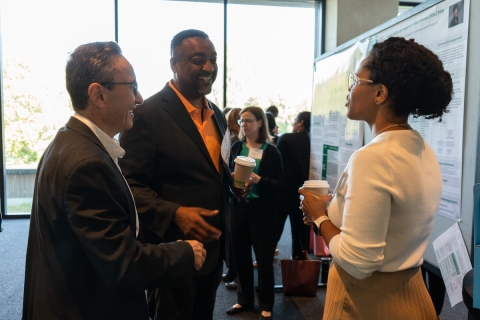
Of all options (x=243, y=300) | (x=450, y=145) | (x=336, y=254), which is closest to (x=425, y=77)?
(x=336, y=254)

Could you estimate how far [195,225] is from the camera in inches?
59.8

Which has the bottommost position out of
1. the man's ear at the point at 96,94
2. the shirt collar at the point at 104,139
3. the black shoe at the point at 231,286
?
the black shoe at the point at 231,286

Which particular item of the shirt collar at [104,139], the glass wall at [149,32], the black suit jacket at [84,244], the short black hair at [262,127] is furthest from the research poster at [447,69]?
the glass wall at [149,32]

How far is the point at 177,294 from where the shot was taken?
5.34 ft

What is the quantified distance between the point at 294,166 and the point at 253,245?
1098 millimetres

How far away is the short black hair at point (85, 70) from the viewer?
111 cm

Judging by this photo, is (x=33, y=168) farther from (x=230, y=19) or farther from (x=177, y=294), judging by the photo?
(x=177, y=294)

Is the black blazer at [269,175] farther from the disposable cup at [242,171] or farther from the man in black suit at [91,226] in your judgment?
the man in black suit at [91,226]

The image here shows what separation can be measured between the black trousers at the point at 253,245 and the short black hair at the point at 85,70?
1.99 m

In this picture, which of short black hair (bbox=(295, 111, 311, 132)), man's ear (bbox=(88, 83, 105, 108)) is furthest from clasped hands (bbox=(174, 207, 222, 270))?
short black hair (bbox=(295, 111, 311, 132))

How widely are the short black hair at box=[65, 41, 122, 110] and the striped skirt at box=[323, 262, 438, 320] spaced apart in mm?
897

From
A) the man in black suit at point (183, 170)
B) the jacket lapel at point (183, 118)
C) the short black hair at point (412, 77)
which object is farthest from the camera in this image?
the jacket lapel at point (183, 118)

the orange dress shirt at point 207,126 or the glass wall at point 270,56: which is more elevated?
the glass wall at point 270,56

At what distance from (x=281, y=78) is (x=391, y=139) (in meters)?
5.11
